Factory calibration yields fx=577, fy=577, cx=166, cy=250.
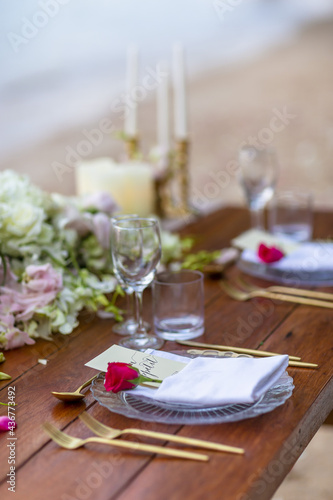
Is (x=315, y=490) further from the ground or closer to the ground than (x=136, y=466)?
closer to the ground

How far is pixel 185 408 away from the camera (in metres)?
0.74

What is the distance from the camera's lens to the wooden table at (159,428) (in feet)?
2.05

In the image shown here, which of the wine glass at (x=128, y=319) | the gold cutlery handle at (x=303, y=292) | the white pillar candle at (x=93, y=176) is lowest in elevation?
the gold cutlery handle at (x=303, y=292)

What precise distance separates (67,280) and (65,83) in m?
4.51

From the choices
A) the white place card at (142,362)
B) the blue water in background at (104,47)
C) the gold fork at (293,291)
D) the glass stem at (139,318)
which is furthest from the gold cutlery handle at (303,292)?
the blue water in background at (104,47)

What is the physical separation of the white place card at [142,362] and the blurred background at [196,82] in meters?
3.66

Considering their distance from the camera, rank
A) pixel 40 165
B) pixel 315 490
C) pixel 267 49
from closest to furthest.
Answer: pixel 315 490 < pixel 40 165 < pixel 267 49

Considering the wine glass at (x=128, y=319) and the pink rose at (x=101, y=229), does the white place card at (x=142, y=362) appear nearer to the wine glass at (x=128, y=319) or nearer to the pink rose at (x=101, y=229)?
the wine glass at (x=128, y=319)

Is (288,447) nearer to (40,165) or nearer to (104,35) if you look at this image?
(40,165)

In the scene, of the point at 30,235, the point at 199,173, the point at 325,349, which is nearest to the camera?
the point at 325,349

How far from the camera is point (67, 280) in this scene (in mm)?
1148

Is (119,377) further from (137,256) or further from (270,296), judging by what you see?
(270,296)

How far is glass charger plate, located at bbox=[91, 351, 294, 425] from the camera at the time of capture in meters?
0.72

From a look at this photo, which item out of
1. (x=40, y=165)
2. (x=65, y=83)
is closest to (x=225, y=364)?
(x=40, y=165)
